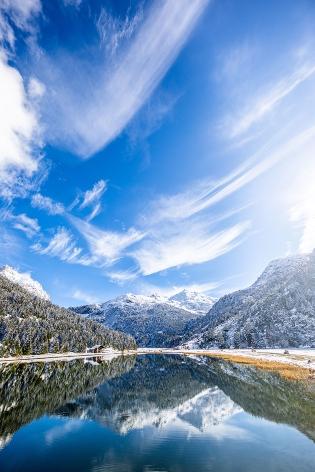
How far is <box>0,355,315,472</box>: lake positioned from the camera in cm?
2167

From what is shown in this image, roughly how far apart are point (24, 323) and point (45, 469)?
16387 centimetres

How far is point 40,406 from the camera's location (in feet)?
134

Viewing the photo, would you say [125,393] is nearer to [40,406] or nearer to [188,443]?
[40,406]

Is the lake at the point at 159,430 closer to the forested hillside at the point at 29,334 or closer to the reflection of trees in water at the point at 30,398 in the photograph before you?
the reflection of trees in water at the point at 30,398

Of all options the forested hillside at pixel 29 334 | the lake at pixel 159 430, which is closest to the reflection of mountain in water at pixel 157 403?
the lake at pixel 159 430

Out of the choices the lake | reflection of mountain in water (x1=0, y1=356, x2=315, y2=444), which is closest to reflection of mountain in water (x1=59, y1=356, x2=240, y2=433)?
reflection of mountain in water (x1=0, y1=356, x2=315, y2=444)

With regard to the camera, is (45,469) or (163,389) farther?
(163,389)

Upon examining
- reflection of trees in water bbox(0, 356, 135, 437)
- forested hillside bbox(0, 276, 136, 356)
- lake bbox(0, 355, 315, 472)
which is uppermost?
forested hillside bbox(0, 276, 136, 356)

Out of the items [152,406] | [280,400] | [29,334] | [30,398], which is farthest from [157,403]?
[29,334]

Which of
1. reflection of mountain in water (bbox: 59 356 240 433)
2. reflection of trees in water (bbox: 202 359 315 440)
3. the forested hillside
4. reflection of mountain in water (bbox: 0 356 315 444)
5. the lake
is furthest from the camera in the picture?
the forested hillside

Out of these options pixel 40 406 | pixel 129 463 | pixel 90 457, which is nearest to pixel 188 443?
pixel 129 463

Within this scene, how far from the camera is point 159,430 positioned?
30.6 meters

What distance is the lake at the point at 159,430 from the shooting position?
71.1ft

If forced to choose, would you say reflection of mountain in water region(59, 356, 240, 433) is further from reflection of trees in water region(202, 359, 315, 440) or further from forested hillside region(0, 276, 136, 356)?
forested hillside region(0, 276, 136, 356)
